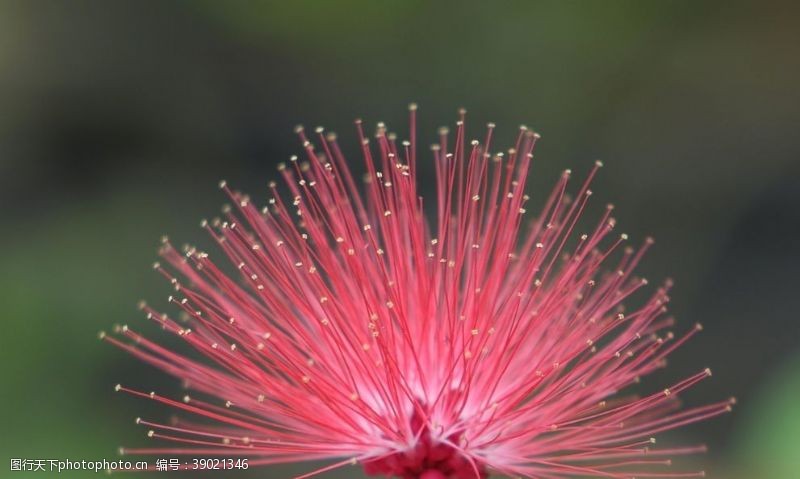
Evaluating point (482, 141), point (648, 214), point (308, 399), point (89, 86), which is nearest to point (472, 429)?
point (308, 399)

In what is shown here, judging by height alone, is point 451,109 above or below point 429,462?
above

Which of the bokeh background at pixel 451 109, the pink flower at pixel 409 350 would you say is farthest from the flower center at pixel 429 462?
the bokeh background at pixel 451 109

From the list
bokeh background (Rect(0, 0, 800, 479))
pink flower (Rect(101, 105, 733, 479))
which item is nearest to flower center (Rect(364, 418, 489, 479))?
pink flower (Rect(101, 105, 733, 479))

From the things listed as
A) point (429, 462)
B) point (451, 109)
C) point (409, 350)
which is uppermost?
point (451, 109)

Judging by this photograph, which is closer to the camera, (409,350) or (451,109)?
(409,350)

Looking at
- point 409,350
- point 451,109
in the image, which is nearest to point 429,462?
point 409,350

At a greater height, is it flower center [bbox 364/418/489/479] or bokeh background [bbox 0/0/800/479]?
bokeh background [bbox 0/0/800/479]

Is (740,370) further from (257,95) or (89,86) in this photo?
(89,86)

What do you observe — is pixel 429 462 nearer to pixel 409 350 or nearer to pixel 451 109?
pixel 409 350

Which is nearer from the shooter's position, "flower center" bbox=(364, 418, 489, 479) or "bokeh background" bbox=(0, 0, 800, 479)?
"flower center" bbox=(364, 418, 489, 479)

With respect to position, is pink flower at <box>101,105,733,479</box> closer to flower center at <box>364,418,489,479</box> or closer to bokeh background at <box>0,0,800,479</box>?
flower center at <box>364,418,489,479</box>
